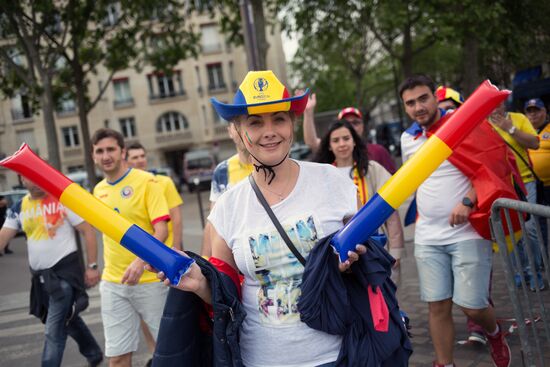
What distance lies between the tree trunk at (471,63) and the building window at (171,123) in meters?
33.5

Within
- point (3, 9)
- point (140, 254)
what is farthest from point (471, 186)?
point (3, 9)

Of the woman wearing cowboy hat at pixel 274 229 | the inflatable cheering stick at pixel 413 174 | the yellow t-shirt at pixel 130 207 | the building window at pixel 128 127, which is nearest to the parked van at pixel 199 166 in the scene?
the building window at pixel 128 127

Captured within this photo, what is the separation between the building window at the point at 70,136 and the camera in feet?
145

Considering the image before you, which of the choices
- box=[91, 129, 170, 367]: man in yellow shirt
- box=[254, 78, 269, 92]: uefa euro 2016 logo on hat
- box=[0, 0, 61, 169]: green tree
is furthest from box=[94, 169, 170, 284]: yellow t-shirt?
box=[0, 0, 61, 169]: green tree

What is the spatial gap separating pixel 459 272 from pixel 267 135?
Answer: 203 cm

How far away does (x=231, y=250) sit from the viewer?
2314 millimetres

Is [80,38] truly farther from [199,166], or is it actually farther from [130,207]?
[199,166]

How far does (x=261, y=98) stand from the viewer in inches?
85.0

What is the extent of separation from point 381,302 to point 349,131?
2378mm

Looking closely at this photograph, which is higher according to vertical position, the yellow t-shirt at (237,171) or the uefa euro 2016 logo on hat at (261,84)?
the uefa euro 2016 logo on hat at (261,84)

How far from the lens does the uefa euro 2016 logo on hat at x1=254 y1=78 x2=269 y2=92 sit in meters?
2.18

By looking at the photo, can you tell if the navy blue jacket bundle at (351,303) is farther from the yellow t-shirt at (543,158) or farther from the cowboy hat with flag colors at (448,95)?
the yellow t-shirt at (543,158)

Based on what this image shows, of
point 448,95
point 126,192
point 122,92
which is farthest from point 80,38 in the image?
point 122,92

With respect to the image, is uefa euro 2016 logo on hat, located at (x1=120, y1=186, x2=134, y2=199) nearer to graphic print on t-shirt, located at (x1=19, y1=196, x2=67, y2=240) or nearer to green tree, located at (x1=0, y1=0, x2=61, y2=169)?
graphic print on t-shirt, located at (x1=19, y1=196, x2=67, y2=240)
